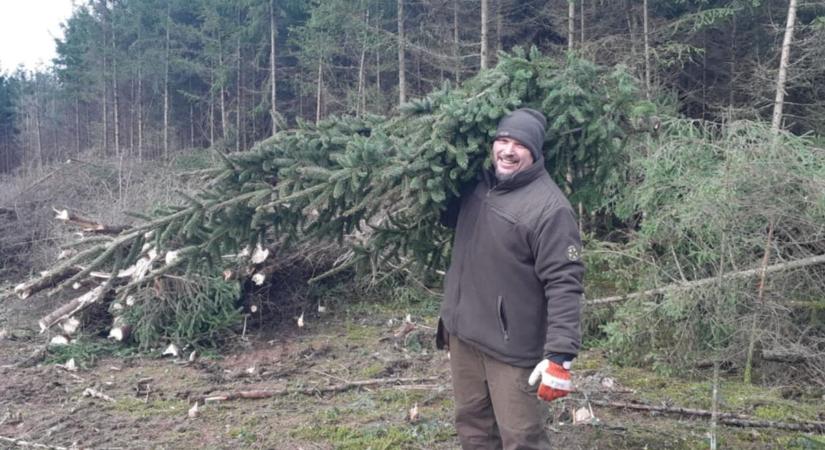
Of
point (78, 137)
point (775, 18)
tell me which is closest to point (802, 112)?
point (775, 18)

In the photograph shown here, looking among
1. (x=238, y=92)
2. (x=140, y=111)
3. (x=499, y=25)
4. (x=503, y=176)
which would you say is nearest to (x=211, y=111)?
(x=238, y=92)

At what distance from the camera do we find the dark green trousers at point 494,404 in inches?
115

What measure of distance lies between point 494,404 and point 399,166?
4.33 feet

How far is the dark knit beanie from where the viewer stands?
9.77 ft

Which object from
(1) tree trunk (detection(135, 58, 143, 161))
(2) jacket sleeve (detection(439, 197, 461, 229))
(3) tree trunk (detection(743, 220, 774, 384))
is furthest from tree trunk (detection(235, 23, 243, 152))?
(2) jacket sleeve (detection(439, 197, 461, 229))

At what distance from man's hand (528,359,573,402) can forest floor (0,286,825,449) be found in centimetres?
191

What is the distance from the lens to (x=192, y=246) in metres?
3.85

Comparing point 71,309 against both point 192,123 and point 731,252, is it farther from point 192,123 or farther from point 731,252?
point 192,123

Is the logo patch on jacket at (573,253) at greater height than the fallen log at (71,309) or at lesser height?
greater

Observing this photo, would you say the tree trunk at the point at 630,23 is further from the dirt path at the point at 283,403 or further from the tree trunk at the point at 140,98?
the tree trunk at the point at 140,98

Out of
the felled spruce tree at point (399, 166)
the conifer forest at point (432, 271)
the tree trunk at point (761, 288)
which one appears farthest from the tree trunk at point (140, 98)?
the tree trunk at point (761, 288)

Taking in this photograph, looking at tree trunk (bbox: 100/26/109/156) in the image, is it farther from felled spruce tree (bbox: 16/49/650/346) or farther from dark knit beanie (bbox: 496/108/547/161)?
dark knit beanie (bbox: 496/108/547/161)

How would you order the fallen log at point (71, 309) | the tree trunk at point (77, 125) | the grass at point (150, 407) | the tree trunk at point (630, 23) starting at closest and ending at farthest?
the grass at point (150, 407) → the fallen log at point (71, 309) → the tree trunk at point (630, 23) → the tree trunk at point (77, 125)

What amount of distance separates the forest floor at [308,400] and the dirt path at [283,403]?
0.01 meters
